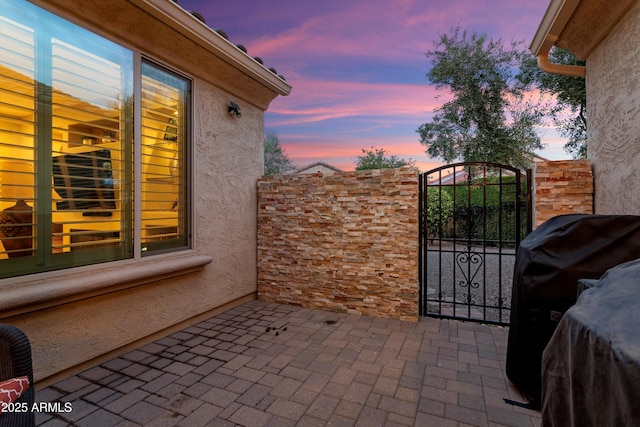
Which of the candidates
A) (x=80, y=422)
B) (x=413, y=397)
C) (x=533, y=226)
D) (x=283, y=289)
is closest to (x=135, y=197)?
(x=80, y=422)

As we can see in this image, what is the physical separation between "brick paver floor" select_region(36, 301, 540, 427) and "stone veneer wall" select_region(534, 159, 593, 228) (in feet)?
6.04

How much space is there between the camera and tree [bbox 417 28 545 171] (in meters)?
10.5

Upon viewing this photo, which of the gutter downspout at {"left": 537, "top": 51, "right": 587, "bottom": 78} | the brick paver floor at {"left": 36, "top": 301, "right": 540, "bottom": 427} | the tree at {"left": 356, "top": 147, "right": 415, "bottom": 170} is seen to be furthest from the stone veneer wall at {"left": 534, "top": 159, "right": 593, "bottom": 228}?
the tree at {"left": 356, "top": 147, "right": 415, "bottom": 170}

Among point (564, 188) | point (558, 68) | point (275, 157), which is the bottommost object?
point (564, 188)

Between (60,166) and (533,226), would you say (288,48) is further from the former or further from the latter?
(533,226)

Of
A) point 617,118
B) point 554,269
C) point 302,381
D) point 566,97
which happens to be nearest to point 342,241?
point 302,381

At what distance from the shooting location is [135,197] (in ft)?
12.3

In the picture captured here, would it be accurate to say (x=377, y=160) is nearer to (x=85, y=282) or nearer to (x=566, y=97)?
(x=566, y=97)

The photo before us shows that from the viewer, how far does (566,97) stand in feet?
27.8

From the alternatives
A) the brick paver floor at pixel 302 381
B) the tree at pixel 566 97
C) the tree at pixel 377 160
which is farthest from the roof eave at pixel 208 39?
the tree at pixel 377 160

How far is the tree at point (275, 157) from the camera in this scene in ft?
82.6

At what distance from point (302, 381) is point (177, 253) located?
8.00ft

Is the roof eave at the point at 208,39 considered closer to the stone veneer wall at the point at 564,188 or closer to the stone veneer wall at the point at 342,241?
the stone veneer wall at the point at 342,241

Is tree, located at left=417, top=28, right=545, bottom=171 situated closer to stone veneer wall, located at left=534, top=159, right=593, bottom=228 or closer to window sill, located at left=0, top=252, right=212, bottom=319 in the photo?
stone veneer wall, located at left=534, top=159, right=593, bottom=228
